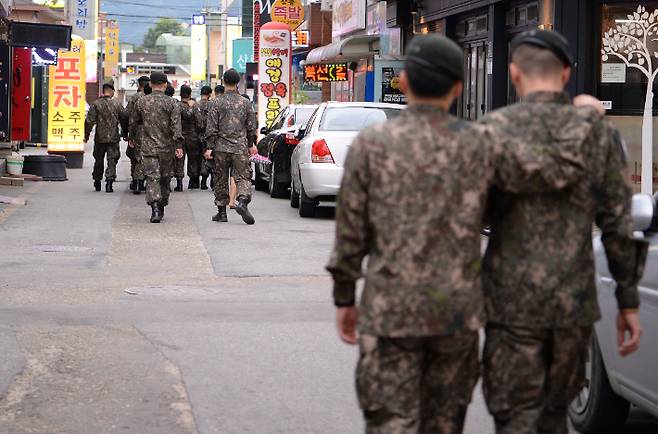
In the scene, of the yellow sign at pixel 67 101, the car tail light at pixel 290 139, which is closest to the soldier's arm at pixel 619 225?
the car tail light at pixel 290 139

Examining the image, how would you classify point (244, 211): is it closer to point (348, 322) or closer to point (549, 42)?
point (549, 42)

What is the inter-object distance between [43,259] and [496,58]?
34.8 ft

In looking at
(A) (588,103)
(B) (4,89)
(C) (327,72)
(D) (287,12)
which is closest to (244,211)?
(A) (588,103)

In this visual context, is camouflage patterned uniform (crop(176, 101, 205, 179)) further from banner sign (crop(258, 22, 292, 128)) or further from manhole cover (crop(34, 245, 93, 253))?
manhole cover (crop(34, 245, 93, 253))

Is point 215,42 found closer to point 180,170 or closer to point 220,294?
point 180,170

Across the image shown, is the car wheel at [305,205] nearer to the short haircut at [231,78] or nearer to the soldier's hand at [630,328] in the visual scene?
the short haircut at [231,78]

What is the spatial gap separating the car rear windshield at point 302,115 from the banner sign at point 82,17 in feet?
36.2

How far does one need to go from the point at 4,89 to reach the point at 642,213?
2411 cm

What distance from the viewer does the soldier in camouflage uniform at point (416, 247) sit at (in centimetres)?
423

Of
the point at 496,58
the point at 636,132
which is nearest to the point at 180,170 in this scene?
the point at 496,58

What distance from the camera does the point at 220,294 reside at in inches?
430

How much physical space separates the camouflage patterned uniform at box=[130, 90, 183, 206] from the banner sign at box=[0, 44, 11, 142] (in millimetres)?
10170

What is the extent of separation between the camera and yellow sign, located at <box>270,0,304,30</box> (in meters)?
39.0

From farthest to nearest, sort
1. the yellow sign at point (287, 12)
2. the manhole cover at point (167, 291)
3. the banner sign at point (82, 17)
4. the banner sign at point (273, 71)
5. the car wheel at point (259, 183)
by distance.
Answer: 1. the yellow sign at point (287, 12)
2. the banner sign at point (273, 71)
3. the banner sign at point (82, 17)
4. the car wheel at point (259, 183)
5. the manhole cover at point (167, 291)
